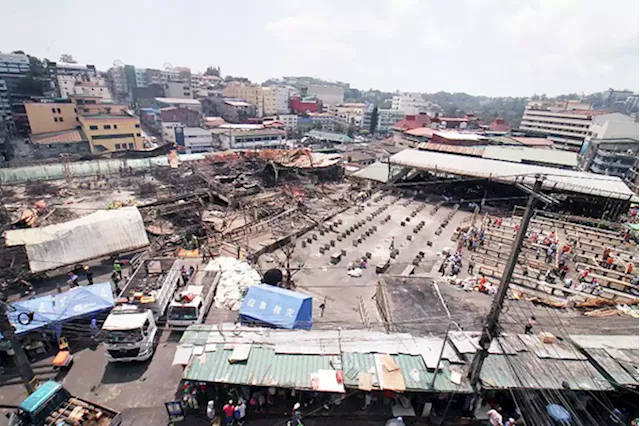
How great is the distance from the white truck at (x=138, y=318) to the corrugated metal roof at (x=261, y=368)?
356 centimetres

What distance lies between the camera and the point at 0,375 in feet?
43.8

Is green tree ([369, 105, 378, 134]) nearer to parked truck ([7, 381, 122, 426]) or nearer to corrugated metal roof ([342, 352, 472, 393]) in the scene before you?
corrugated metal roof ([342, 352, 472, 393])

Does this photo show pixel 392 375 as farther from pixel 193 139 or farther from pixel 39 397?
pixel 193 139

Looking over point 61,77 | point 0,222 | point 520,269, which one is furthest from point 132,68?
point 520,269

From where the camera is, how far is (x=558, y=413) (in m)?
10.8

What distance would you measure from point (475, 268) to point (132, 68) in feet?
451

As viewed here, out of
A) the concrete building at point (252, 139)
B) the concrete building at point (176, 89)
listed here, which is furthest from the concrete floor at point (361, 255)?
the concrete building at point (176, 89)

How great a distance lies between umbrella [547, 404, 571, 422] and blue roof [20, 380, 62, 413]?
17.9 m

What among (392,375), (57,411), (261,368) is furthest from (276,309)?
(57,411)

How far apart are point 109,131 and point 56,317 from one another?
58288mm

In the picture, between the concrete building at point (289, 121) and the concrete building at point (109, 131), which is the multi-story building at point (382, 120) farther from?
the concrete building at point (109, 131)

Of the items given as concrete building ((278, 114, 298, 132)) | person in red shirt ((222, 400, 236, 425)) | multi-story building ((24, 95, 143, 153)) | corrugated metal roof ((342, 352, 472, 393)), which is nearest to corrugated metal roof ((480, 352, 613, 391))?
corrugated metal roof ((342, 352, 472, 393))

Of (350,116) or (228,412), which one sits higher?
(350,116)

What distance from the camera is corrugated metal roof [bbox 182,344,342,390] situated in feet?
36.7
